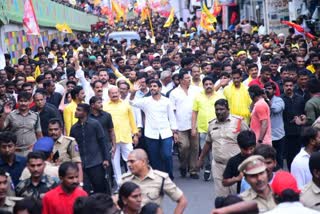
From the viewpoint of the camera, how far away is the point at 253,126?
1127 centimetres

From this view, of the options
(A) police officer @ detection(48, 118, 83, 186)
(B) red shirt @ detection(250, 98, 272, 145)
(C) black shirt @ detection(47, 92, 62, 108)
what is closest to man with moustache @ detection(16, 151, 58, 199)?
(A) police officer @ detection(48, 118, 83, 186)

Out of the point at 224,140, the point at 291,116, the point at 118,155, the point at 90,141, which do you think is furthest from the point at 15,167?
the point at 291,116

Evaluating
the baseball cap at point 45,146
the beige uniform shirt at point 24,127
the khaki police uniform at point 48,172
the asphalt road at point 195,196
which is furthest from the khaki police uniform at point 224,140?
the beige uniform shirt at point 24,127

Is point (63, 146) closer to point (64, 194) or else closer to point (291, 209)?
point (64, 194)

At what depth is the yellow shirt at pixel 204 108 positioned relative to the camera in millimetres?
12617

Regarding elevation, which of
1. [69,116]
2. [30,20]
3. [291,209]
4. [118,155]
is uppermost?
[30,20]

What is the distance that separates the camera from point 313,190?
6973 mm

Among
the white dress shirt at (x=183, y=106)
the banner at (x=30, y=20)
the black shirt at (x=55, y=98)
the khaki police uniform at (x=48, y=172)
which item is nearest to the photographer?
the khaki police uniform at (x=48, y=172)

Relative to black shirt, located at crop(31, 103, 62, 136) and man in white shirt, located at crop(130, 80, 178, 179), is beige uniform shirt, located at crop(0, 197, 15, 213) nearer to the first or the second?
black shirt, located at crop(31, 103, 62, 136)

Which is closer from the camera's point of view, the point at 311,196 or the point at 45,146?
the point at 311,196

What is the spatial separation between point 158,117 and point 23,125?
236 cm

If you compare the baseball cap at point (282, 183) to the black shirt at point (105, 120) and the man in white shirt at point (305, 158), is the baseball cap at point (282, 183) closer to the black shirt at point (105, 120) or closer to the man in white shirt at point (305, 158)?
the man in white shirt at point (305, 158)

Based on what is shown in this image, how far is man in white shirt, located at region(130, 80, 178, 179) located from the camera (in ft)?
41.3

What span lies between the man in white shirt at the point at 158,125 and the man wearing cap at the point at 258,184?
5.70m
